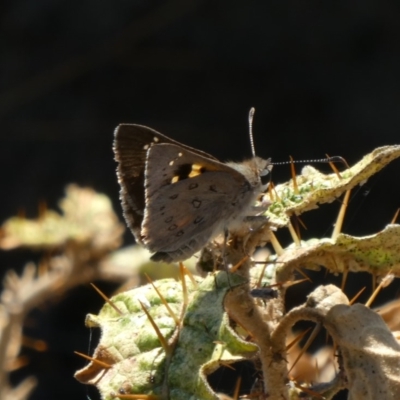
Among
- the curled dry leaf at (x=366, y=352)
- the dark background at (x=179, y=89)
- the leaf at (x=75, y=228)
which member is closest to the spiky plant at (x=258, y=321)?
the curled dry leaf at (x=366, y=352)

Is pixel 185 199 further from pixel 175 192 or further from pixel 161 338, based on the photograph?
pixel 161 338

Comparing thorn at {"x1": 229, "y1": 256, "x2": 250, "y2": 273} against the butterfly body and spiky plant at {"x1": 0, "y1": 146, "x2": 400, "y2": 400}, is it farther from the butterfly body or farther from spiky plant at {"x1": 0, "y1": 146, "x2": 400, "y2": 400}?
the butterfly body

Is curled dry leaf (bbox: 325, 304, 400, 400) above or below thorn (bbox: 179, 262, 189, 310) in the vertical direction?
below

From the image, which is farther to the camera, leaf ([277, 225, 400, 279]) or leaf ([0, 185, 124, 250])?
leaf ([0, 185, 124, 250])

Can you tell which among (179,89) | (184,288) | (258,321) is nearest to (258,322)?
(258,321)

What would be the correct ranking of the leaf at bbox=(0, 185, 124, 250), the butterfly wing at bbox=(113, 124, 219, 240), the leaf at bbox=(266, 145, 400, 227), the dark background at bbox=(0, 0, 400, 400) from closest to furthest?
1. the leaf at bbox=(266, 145, 400, 227)
2. the butterfly wing at bbox=(113, 124, 219, 240)
3. the leaf at bbox=(0, 185, 124, 250)
4. the dark background at bbox=(0, 0, 400, 400)

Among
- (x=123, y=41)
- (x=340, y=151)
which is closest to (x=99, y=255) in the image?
(x=340, y=151)

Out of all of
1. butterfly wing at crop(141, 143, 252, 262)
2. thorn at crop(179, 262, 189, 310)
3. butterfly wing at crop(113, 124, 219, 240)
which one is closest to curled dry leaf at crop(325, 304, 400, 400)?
thorn at crop(179, 262, 189, 310)

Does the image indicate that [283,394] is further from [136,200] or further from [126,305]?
[136,200]
